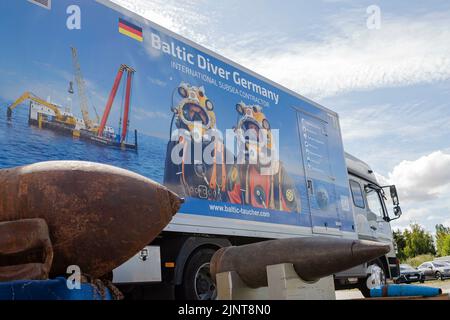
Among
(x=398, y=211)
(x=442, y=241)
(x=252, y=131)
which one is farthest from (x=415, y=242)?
(x=252, y=131)

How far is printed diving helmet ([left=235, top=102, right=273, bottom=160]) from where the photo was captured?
6707 mm

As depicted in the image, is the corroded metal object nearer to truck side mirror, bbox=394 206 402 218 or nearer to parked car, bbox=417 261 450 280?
truck side mirror, bbox=394 206 402 218

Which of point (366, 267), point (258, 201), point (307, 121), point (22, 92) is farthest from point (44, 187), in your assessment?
point (366, 267)

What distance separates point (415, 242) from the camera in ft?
185

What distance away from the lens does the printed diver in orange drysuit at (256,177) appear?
21.1ft

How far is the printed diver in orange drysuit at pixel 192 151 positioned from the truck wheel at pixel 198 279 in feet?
2.50

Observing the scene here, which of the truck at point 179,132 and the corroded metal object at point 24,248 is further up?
the truck at point 179,132

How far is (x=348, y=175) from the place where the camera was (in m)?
9.84

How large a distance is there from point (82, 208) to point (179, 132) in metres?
3.33

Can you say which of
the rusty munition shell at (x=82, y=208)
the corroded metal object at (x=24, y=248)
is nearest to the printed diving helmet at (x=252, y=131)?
the rusty munition shell at (x=82, y=208)

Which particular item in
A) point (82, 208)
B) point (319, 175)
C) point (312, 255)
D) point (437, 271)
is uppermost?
point (319, 175)

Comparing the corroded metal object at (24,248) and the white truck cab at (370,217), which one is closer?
the corroded metal object at (24,248)

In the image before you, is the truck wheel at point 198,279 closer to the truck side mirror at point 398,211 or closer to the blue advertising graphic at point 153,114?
the blue advertising graphic at point 153,114

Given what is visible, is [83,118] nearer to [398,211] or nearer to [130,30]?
[130,30]
